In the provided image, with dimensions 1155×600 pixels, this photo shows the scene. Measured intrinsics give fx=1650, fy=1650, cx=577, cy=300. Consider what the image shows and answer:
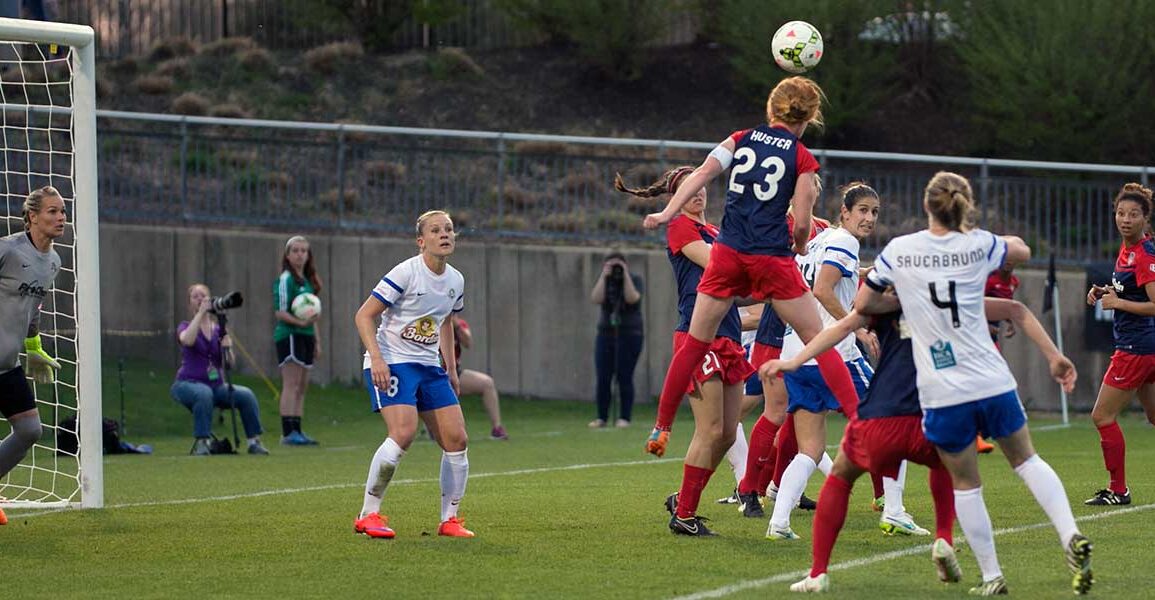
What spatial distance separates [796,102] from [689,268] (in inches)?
53.1

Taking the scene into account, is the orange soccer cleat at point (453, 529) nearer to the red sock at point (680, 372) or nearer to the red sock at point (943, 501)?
the red sock at point (680, 372)

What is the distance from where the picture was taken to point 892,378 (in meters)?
7.02

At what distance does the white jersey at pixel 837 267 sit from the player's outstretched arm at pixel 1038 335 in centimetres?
153

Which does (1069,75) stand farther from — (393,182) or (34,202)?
(34,202)

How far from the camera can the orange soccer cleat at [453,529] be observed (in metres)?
9.26

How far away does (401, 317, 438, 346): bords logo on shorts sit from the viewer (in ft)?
30.2

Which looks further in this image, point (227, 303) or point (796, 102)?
point (227, 303)

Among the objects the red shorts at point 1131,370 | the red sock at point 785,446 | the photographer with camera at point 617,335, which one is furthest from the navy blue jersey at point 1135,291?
the photographer with camera at point 617,335

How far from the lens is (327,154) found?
22641 millimetres

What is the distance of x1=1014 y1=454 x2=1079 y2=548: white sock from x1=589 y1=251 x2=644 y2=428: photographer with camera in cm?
1233

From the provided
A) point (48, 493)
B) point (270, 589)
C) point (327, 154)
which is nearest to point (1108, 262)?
point (327, 154)

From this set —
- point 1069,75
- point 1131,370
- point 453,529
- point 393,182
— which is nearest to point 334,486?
point 453,529

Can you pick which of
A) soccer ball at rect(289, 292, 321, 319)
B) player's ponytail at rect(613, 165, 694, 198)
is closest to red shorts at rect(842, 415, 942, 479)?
player's ponytail at rect(613, 165, 694, 198)

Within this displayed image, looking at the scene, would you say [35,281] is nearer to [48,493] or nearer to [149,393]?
[48,493]
